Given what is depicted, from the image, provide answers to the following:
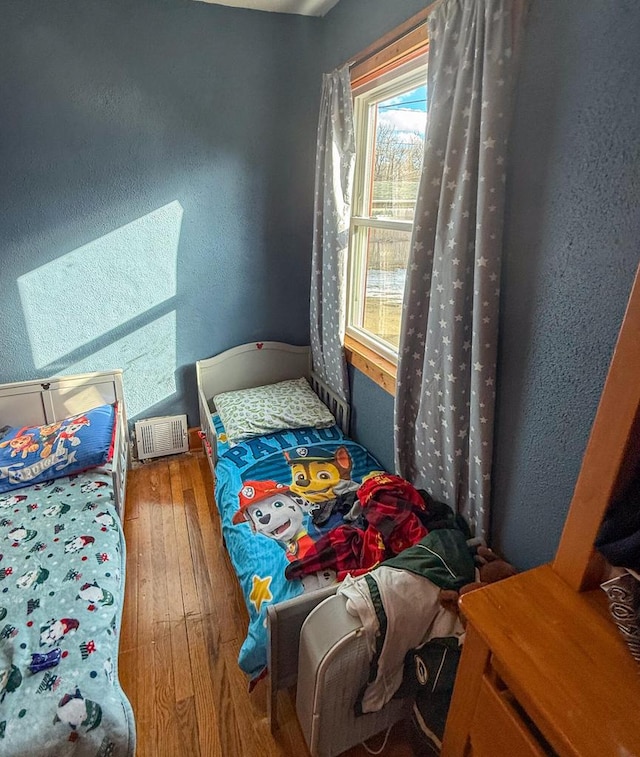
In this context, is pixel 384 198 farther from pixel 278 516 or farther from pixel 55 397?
pixel 55 397

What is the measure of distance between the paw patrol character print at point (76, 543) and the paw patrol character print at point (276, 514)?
553mm

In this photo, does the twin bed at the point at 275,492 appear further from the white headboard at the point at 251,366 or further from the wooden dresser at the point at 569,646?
the wooden dresser at the point at 569,646

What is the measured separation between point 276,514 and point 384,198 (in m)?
1.57

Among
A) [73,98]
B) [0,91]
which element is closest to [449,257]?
[73,98]

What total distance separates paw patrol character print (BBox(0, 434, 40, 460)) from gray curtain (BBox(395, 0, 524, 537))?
1.77 m

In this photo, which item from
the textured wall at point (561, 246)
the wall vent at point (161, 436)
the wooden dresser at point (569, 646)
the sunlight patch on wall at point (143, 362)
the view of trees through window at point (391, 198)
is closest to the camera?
the wooden dresser at point (569, 646)

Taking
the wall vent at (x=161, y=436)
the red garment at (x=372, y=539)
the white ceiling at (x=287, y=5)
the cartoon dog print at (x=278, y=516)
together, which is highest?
the white ceiling at (x=287, y=5)

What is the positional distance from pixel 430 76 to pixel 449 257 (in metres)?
0.62

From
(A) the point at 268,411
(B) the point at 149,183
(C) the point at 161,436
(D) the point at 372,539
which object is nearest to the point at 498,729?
(D) the point at 372,539

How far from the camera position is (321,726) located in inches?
49.3

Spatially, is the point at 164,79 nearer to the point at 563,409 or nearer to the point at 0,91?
the point at 0,91

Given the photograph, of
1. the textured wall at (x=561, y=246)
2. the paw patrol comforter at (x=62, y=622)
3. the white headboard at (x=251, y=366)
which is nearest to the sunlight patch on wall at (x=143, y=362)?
the white headboard at (x=251, y=366)

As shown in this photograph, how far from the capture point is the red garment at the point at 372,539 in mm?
1562

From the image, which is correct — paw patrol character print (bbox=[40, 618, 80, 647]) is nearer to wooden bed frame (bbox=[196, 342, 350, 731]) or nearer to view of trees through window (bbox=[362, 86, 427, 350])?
wooden bed frame (bbox=[196, 342, 350, 731])
